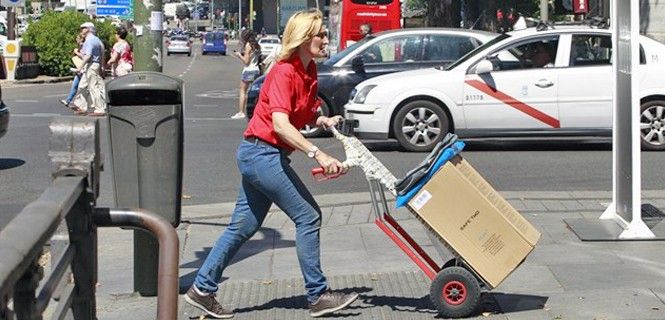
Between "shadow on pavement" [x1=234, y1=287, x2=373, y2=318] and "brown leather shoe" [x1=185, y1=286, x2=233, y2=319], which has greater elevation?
"brown leather shoe" [x1=185, y1=286, x2=233, y2=319]

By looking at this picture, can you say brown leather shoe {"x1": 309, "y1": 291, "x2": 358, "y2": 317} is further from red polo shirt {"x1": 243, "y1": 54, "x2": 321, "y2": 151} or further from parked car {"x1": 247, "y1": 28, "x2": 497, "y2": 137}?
parked car {"x1": 247, "y1": 28, "x2": 497, "y2": 137}

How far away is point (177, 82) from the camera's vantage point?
7.32 meters

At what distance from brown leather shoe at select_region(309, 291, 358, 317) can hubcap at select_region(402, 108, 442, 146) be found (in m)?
8.74

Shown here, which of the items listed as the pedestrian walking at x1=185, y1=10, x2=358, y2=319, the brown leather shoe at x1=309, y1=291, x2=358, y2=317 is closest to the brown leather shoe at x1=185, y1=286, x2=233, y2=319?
the pedestrian walking at x1=185, y1=10, x2=358, y2=319

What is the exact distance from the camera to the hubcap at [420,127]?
50.8 feet

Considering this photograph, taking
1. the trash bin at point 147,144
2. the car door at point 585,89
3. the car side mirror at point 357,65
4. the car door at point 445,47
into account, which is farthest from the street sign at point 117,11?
the trash bin at point 147,144

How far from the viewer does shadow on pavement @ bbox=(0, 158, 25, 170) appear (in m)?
14.5

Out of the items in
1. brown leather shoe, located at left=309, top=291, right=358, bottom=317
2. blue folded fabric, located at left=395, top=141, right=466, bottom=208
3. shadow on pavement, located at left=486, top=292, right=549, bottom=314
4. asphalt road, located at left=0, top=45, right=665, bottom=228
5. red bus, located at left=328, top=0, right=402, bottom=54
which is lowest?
shadow on pavement, located at left=486, top=292, right=549, bottom=314

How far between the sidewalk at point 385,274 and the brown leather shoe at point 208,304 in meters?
0.14

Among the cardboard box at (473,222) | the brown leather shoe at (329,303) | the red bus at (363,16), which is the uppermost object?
the red bus at (363,16)

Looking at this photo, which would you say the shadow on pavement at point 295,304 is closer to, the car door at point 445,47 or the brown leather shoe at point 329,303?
the brown leather shoe at point 329,303

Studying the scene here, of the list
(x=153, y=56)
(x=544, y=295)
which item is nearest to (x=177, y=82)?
(x=153, y=56)

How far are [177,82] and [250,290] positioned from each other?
1.38 metres

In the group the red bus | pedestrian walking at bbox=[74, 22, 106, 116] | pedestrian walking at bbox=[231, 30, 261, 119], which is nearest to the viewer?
pedestrian walking at bbox=[231, 30, 261, 119]
